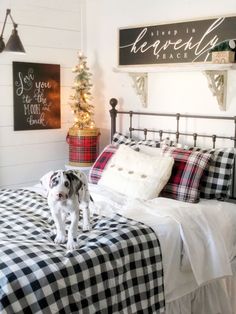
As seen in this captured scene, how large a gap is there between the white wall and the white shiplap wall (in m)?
0.21

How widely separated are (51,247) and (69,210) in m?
0.18

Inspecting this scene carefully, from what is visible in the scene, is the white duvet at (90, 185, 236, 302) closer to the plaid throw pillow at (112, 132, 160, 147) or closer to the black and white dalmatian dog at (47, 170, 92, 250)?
the black and white dalmatian dog at (47, 170, 92, 250)

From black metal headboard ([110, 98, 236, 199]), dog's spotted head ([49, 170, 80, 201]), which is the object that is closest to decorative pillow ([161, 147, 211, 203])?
black metal headboard ([110, 98, 236, 199])

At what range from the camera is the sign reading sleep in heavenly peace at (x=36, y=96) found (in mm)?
3566

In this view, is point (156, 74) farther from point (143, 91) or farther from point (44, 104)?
point (44, 104)

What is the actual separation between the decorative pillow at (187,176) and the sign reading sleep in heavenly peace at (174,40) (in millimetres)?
710

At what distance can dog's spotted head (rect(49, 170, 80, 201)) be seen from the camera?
6.42ft

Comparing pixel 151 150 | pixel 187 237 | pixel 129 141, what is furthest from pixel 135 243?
pixel 129 141

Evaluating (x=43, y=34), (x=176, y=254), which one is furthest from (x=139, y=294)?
(x=43, y=34)

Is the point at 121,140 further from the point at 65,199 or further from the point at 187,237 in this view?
the point at 65,199

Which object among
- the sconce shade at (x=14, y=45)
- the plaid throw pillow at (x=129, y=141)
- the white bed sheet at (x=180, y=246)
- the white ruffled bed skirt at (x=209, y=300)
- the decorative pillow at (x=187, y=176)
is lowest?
the white ruffled bed skirt at (x=209, y=300)

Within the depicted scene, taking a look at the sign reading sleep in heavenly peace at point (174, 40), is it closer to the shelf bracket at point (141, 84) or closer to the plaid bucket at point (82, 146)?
the shelf bracket at point (141, 84)

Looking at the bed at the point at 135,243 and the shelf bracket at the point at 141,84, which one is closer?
the bed at the point at 135,243

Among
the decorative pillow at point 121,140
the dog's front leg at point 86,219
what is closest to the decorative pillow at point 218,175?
the decorative pillow at point 121,140
